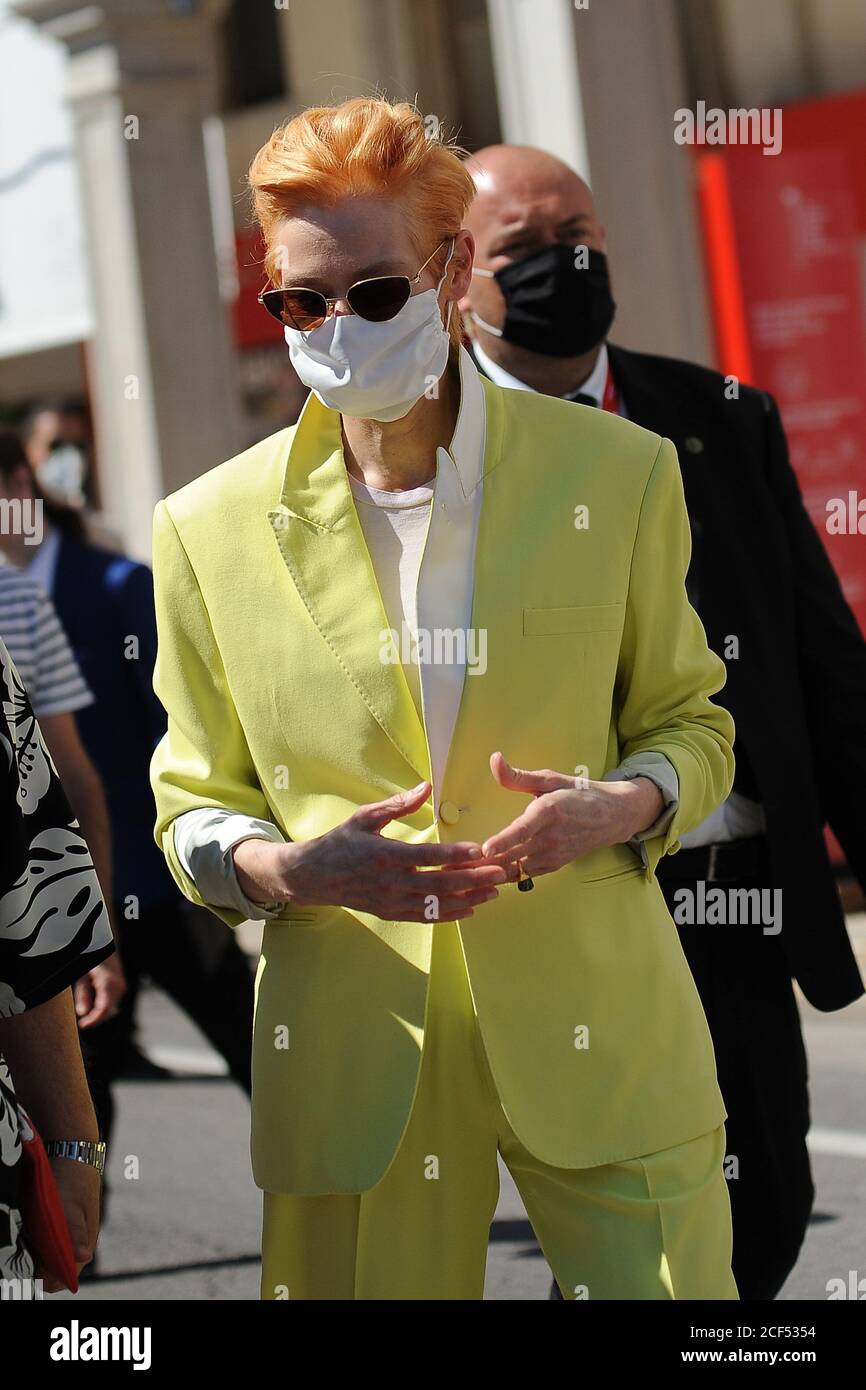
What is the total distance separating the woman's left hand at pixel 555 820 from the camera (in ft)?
7.85

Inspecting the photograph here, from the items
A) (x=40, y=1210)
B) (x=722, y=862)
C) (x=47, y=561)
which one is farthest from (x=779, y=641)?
(x=47, y=561)

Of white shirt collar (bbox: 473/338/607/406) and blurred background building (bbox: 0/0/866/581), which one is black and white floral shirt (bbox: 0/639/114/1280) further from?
blurred background building (bbox: 0/0/866/581)

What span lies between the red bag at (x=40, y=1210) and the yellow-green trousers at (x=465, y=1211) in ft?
1.40

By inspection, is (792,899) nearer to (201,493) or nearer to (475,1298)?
(475,1298)

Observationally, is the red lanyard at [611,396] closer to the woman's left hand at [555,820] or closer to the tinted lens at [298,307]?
the tinted lens at [298,307]

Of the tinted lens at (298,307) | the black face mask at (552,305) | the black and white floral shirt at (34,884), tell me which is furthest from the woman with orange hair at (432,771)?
the black face mask at (552,305)

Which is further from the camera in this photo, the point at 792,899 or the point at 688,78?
the point at 688,78

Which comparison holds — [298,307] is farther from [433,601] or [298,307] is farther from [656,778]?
[656,778]

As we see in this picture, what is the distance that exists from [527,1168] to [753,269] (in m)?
7.12

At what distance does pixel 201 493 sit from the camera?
2.71 m

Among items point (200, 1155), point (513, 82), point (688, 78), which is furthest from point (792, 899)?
point (688, 78)

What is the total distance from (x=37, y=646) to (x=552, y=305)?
1.50m
